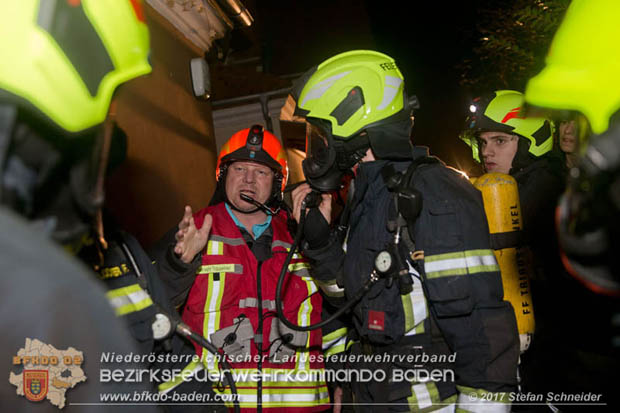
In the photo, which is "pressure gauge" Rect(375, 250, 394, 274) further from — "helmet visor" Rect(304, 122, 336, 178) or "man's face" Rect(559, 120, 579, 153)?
"man's face" Rect(559, 120, 579, 153)

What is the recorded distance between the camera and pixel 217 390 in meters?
2.78

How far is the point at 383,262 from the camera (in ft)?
6.88

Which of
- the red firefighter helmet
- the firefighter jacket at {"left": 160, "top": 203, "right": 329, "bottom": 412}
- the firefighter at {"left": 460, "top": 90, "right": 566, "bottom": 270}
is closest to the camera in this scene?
the firefighter jacket at {"left": 160, "top": 203, "right": 329, "bottom": 412}

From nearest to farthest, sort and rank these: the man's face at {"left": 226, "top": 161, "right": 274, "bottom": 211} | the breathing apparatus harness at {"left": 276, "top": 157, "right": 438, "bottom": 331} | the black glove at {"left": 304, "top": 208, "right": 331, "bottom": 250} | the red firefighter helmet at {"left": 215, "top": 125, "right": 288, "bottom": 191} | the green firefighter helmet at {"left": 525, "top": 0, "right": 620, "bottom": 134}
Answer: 1. the green firefighter helmet at {"left": 525, "top": 0, "right": 620, "bottom": 134}
2. the breathing apparatus harness at {"left": 276, "top": 157, "right": 438, "bottom": 331}
3. the black glove at {"left": 304, "top": 208, "right": 331, "bottom": 250}
4. the man's face at {"left": 226, "top": 161, "right": 274, "bottom": 211}
5. the red firefighter helmet at {"left": 215, "top": 125, "right": 288, "bottom": 191}

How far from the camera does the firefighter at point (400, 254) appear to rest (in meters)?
1.92

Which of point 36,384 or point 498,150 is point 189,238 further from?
point 498,150

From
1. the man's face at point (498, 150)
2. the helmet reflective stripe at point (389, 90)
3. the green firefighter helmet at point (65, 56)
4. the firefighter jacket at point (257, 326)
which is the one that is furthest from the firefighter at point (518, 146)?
the green firefighter helmet at point (65, 56)

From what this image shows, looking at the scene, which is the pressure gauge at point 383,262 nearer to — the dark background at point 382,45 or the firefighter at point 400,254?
the firefighter at point 400,254

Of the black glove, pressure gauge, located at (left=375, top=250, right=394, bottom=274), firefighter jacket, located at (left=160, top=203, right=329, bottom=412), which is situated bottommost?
firefighter jacket, located at (left=160, top=203, right=329, bottom=412)

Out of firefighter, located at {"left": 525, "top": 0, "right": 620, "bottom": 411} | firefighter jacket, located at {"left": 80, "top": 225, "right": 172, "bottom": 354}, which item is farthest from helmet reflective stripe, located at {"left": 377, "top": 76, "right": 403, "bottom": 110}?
firefighter jacket, located at {"left": 80, "top": 225, "right": 172, "bottom": 354}

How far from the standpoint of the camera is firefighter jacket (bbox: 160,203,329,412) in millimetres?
2885

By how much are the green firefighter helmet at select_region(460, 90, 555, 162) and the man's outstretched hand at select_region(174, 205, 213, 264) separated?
2348 mm

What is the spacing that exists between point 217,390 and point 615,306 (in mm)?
2315

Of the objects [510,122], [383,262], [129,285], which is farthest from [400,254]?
[510,122]
